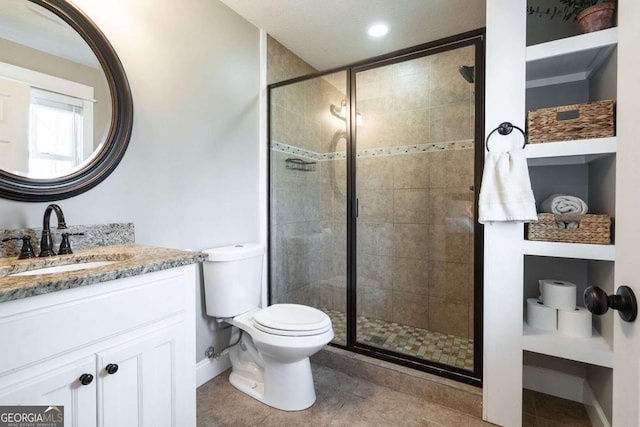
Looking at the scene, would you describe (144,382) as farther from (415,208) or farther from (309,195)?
(415,208)

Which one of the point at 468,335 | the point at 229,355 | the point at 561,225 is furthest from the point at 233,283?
the point at 561,225

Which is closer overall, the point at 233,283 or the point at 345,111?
the point at 233,283

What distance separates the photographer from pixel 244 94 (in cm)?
223

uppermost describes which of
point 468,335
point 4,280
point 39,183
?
point 39,183

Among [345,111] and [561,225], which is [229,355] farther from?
[561,225]

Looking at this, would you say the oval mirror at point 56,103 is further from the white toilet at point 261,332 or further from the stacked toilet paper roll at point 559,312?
the stacked toilet paper roll at point 559,312

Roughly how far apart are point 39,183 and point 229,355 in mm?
1438

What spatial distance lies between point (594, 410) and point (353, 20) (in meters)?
2.71

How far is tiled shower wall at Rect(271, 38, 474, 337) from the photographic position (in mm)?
2207

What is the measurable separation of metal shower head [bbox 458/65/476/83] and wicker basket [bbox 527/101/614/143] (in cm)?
44

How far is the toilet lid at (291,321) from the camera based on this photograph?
1585 millimetres

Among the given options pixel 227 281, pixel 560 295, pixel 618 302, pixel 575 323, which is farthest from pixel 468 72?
pixel 227 281

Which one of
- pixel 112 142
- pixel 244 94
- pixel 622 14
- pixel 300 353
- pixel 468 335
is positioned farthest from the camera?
pixel 244 94

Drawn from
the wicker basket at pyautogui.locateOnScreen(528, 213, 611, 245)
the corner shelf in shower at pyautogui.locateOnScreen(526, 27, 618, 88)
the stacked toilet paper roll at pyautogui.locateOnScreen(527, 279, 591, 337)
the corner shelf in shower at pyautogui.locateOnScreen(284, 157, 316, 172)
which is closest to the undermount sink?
the corner shelf in shower at pyautogui.locateOnScreen(284, 157, 316, 172)
